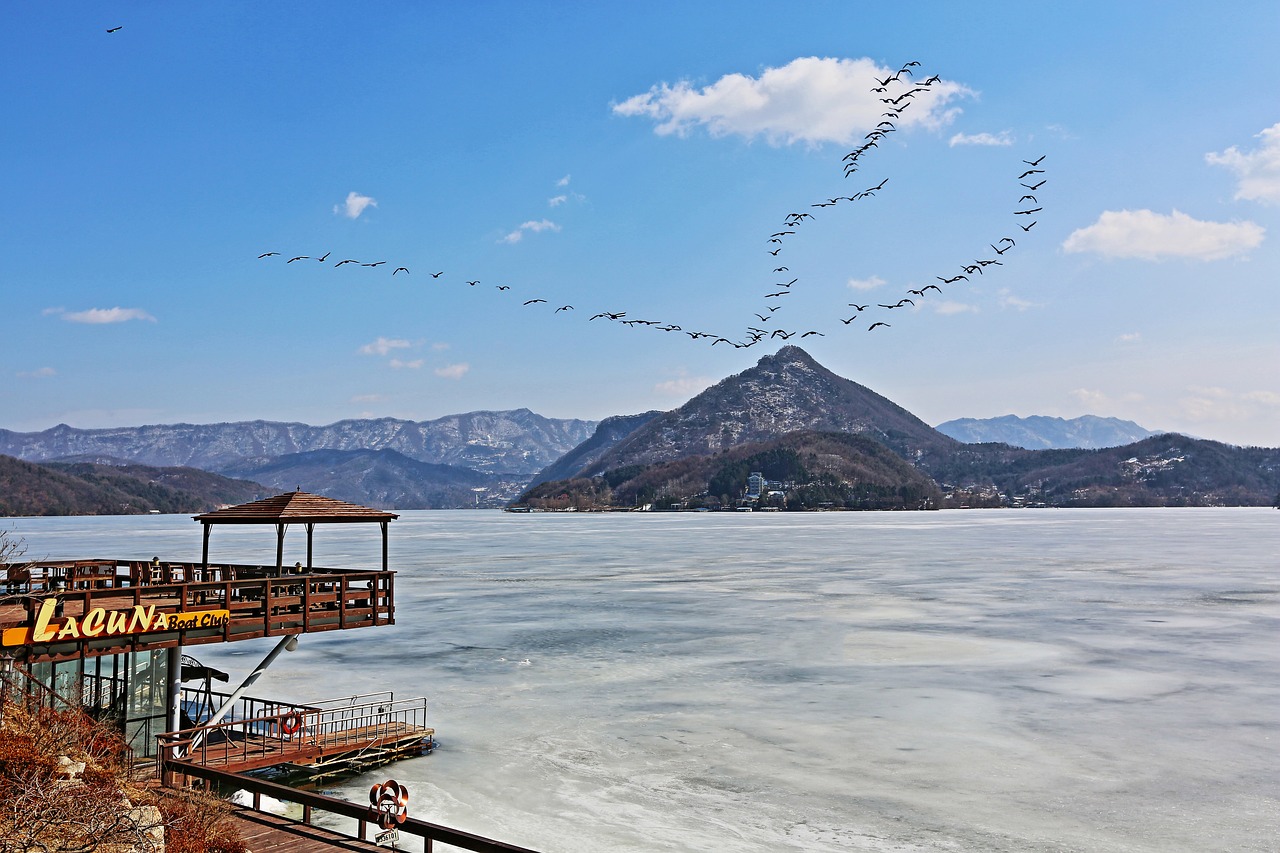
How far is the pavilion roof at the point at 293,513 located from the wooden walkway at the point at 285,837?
298 inches

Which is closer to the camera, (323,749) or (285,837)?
(285,837)

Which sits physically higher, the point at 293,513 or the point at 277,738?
the point at 293,513

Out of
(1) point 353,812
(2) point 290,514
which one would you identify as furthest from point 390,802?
(2) point 290,514

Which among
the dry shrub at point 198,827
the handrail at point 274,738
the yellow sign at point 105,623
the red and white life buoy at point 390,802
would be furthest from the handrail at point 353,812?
the handrail at point 274,738

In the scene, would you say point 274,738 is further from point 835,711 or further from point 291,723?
point 835,711

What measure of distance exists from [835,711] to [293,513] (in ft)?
58.3

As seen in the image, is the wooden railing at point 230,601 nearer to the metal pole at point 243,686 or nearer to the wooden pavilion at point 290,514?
the metal pole at point 243,686

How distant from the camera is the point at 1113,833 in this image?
66.7 ft

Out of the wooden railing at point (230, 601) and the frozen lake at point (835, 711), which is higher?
the wooden railing at point (230, 601)

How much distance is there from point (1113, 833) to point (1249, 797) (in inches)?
179

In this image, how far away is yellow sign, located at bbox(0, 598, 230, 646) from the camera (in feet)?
54.5

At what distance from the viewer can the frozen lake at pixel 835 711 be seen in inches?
838

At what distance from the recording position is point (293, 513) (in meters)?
22.9

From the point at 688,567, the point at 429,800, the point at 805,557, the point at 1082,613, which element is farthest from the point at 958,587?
the point at 429,800
